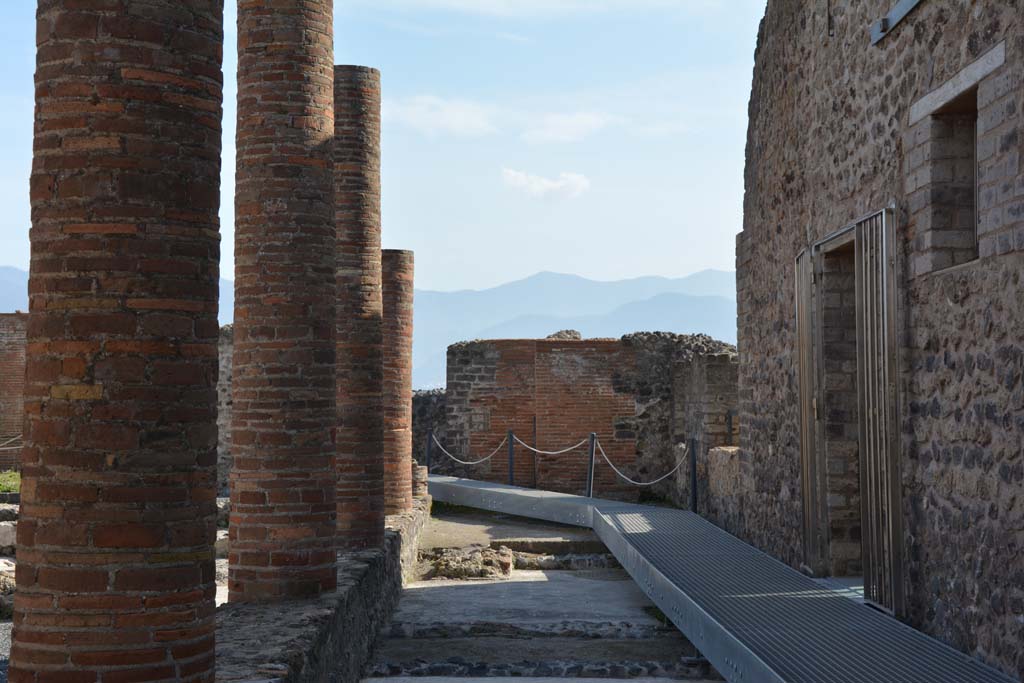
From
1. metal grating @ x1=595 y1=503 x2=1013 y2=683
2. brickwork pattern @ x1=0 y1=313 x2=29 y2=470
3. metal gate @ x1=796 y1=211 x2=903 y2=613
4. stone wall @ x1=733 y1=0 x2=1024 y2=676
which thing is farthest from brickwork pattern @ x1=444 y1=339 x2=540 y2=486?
metal gate @ x1=796 y1=211 x2=903 y2=613

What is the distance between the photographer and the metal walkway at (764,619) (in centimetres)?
552

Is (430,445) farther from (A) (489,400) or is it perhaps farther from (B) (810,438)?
(B) (810,438)

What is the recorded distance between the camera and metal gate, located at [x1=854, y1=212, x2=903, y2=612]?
678cm

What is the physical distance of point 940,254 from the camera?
6.26m

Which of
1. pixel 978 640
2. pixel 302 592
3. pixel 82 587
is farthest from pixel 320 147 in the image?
pixel 978 640

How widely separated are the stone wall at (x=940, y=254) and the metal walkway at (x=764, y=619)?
0.92 ft

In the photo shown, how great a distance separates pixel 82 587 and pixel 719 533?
25.0ft

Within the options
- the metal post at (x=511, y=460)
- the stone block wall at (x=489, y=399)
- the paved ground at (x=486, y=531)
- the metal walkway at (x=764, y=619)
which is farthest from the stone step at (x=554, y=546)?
the stone block wall at (x=489, y=399)

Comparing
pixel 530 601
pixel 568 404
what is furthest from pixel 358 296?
pixel 568 404

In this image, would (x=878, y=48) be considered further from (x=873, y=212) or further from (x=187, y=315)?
→ (x=187, y=315)

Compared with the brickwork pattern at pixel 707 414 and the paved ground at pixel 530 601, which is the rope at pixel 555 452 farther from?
the paved ground at pixel 530 601

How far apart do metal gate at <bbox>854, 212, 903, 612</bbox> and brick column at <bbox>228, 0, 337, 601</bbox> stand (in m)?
3.36

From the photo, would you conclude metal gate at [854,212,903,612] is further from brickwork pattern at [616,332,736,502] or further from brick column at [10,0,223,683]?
brickwork pattern at [616,332,736,502]

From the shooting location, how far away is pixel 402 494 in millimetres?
12570
